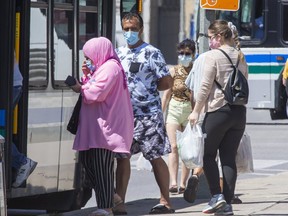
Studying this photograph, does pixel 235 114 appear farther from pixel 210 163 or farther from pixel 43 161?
pixel 43 161

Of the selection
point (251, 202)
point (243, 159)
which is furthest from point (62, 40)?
point (251, 202)

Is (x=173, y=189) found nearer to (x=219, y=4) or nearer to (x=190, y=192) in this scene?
(x=190, y=192)

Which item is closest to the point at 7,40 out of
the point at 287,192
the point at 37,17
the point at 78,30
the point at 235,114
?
the point at 37,17

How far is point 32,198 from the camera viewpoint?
1091cm

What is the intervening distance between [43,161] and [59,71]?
0.85 metres

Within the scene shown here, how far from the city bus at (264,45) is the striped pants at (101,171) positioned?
14.2 metres

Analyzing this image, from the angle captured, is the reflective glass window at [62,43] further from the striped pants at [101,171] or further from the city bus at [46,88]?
the striped pants at [101,171]

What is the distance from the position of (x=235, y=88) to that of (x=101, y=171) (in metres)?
1.41

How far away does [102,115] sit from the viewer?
9922mm

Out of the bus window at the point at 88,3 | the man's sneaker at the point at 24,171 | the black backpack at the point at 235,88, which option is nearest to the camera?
the man's sneaker at the point at 24,171

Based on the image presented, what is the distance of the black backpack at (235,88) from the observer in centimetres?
1032

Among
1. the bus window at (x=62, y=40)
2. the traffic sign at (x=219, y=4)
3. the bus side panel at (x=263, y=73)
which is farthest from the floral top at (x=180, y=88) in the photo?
the bus side panel at (x=263, y=73)

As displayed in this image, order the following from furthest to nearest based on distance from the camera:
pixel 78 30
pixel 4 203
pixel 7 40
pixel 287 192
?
pixel 287 192, pixel 78 30, pixel 7 40, pixel 4 203

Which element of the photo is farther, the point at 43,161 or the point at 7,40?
the point at 43,161
